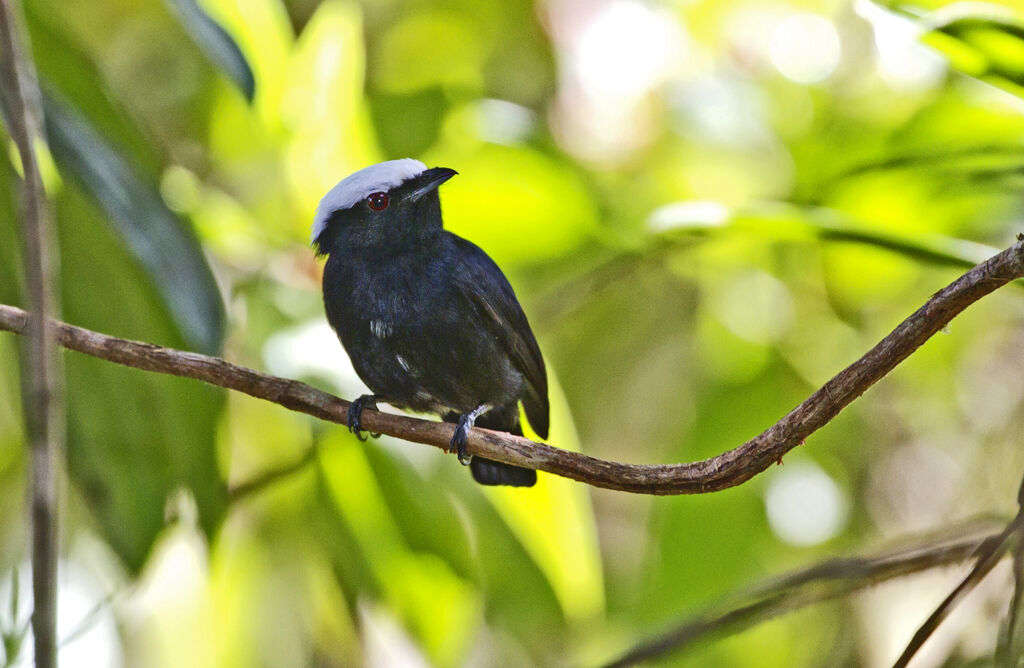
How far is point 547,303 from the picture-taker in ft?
11.7

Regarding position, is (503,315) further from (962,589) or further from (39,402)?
(39,402)

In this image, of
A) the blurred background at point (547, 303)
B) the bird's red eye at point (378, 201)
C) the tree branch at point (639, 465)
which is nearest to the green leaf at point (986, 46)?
the blurred background at point (547, 303)

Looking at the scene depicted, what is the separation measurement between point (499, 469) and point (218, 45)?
4.62 feet

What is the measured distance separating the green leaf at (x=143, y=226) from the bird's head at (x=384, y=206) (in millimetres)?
556

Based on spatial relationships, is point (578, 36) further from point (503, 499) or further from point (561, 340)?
point (503, 499)

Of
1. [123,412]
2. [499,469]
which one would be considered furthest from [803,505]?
[123,412]

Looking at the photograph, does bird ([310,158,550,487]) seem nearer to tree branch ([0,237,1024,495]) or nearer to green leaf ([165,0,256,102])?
tree branch ([0,237,1024,495])

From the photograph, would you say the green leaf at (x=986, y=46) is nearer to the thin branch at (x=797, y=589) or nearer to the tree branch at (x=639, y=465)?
the tree branch at (x=639, y=465)

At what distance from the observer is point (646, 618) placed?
293cm

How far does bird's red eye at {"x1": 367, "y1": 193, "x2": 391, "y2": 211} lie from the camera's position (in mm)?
2609

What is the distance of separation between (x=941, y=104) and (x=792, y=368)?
39.5 inches

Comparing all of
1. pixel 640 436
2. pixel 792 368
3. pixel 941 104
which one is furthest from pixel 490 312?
pixel 640 436

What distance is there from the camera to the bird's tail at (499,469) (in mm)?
2713

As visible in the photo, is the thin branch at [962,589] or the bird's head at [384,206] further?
the bird's head at [384,206]
